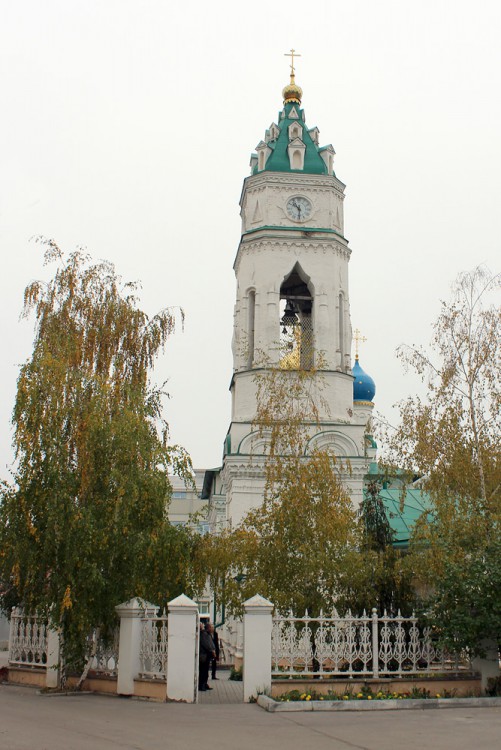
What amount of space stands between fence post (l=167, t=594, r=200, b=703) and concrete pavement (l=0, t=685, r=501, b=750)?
350mm

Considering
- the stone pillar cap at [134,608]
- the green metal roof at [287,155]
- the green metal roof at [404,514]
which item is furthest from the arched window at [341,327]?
the stone pillar cap at [134,608]

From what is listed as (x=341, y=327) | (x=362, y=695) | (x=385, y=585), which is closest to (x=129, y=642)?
(x=362, y=695)

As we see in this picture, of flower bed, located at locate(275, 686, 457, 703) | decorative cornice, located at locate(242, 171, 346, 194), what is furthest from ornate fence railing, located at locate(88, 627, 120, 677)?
decorative cornice, located at locate(242, 171, 346, 194)

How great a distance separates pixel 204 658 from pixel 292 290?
1402cm

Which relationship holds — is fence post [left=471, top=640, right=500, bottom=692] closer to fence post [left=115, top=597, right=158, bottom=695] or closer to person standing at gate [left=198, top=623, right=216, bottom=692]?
person standing at gate [left=198, top=623, right=216, bottom=692]

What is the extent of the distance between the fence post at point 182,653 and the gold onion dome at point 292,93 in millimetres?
19915

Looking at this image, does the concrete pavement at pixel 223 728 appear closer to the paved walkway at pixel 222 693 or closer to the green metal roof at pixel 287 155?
the paved walkway at pixel 222 693

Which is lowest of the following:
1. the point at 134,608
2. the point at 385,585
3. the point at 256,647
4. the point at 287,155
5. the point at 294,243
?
the point at 256,647

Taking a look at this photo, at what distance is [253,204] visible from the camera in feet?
89.4

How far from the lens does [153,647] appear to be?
47.1ft

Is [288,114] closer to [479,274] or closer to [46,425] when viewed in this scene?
[479,274]

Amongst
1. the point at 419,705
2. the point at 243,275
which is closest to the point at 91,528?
the point at 419,705

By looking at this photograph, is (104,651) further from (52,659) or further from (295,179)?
(295,179)

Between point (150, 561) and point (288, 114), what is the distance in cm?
1802
